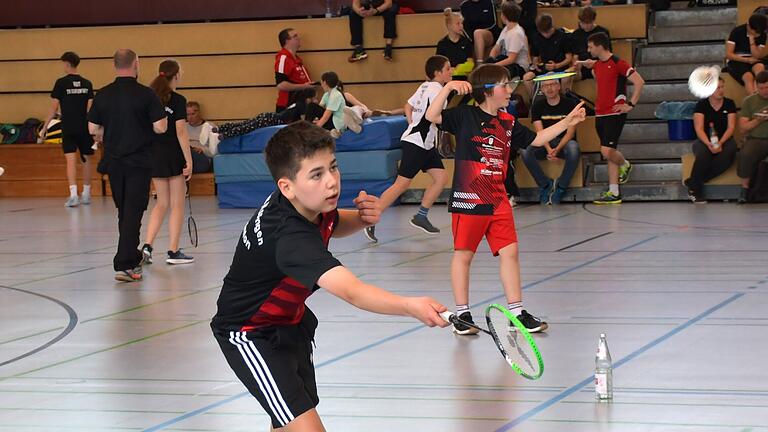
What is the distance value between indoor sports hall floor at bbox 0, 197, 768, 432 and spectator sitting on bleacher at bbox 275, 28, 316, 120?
6665 mm

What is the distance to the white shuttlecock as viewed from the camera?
1572cm

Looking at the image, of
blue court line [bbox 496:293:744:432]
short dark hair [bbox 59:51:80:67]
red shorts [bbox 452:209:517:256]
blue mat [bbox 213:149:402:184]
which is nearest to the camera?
blue court line [bbox 496:293:744:432]

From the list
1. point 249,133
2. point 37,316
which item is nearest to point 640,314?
point 37,316

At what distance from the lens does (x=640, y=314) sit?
8.30 metres

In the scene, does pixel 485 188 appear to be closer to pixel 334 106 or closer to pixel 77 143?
pixel 334 106

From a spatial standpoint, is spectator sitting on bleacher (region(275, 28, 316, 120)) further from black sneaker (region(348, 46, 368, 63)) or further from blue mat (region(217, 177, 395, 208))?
blue mat (region(217, 177, 395, 208))

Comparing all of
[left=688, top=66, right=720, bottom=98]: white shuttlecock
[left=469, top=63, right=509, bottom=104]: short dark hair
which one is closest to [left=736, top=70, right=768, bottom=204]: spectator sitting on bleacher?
[left=688, top=66, right=720, bottom=98]: white shuttlecock

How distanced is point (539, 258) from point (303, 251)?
763cm

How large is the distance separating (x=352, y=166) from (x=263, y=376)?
13026mm

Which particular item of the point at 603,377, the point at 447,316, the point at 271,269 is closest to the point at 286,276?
the point at 271,269

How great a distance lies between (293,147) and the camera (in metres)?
4.03

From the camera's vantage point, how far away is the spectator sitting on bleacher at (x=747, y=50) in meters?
16.7

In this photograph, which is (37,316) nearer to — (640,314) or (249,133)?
(640,314)

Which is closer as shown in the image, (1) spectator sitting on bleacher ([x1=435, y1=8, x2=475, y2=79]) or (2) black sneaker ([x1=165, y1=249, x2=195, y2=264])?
(2) black sneaker ([x1=165, y1=249, x2=195, y2=264])
